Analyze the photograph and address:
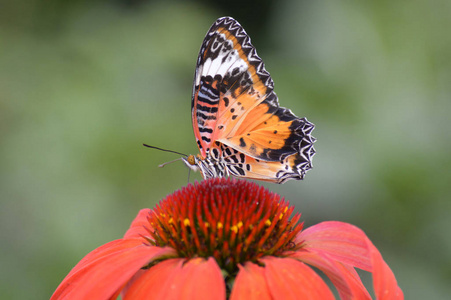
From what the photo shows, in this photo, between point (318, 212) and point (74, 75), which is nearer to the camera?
point (318, 212)

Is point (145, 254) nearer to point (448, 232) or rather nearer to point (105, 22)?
point (448, 232)

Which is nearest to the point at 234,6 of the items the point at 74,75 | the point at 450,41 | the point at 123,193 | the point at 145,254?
the point at 74,75

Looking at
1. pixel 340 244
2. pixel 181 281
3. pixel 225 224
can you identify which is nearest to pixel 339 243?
pixel 340 244

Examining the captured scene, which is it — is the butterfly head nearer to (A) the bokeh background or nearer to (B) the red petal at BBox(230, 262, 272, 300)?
(B) the red petal at BBox(230, 262, 272, 300)

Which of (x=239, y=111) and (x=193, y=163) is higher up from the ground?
(x=239, y=111)

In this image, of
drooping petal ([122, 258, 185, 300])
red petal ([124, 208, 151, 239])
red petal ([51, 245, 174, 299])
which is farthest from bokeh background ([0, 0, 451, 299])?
drooping petal ([122, 258, 185, 300])

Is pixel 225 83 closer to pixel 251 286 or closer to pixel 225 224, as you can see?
pixel 225 224
